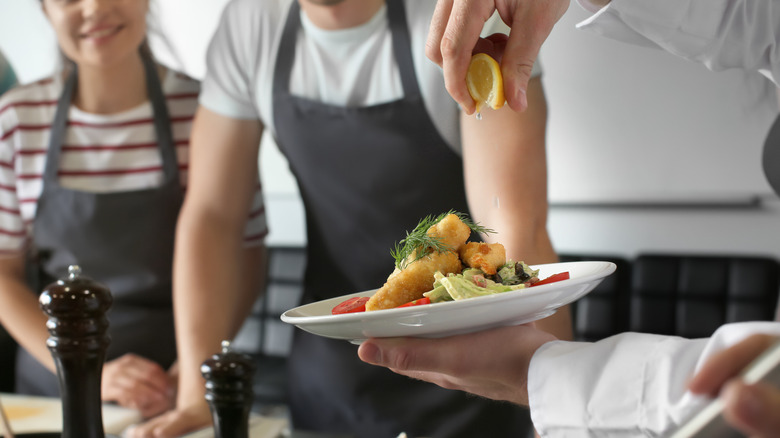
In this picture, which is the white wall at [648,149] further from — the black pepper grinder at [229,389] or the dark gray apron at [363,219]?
the black pepper grinder at [229,389]

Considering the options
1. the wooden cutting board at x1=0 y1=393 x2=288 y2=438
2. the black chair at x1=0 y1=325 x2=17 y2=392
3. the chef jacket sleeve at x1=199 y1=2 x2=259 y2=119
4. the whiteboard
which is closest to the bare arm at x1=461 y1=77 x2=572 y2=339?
the whiteboard

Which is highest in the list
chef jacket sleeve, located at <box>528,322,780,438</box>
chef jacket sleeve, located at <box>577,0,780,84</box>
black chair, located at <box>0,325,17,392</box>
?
chef jacket sleeve, located at <box>577,0,780,84</box>

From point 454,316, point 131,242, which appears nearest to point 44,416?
point 131,242

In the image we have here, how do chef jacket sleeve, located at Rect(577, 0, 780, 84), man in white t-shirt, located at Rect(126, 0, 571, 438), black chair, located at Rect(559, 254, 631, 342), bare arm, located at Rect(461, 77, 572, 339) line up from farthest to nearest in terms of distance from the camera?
black chair, located at Rect(559, 254, 631, 342) → man in white t-shirt, located at Rect(126, 0, 571, 438) → bare arm, located at Rect(461, 77, 572, 339) → chef jacket sleeve, located at Rect(577, 0, 780, 84)

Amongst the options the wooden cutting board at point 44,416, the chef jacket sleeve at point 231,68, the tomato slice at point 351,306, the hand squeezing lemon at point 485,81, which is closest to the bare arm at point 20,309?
the wooden cutting board at point 44,416

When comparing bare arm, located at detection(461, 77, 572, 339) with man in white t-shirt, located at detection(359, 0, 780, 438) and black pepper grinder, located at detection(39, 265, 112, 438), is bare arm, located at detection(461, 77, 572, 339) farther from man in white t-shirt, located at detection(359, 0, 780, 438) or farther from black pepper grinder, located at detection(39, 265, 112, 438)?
black pepper grinder, located at detection(39, 265, 112, 438)

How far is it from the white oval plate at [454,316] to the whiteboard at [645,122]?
67cm

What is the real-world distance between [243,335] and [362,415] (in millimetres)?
489

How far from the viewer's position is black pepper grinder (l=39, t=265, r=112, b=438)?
0.63 metres

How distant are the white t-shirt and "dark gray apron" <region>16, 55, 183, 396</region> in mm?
248

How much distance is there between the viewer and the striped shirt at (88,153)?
1.72m

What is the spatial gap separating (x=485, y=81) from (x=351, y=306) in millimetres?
263

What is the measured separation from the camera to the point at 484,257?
66 centimetres

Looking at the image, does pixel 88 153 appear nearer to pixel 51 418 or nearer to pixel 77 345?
pixel 51 418
